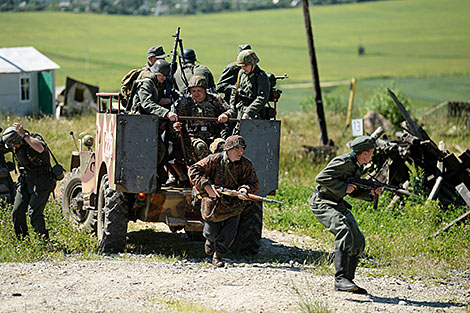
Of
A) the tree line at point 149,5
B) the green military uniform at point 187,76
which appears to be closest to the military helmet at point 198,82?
the green military uniform at point 187,76

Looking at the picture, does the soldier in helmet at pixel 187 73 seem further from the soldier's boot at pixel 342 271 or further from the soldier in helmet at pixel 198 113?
the soldier's boot at pixel 342 271

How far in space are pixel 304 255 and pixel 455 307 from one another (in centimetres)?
310

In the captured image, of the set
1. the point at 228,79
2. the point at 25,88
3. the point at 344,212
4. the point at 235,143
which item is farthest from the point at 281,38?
the point at 344,212

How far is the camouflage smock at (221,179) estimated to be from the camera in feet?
32.6

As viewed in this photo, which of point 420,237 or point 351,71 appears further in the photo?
point 351,71

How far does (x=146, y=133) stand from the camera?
34.5 ft

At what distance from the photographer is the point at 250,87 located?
11812 millimetres

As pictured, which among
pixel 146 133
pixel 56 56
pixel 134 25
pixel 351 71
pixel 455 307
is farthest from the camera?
pixel 134 25

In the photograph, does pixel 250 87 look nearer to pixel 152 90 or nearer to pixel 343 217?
pixel 152 90

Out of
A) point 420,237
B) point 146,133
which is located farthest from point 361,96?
point 146,133

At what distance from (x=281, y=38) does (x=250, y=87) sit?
66947mm

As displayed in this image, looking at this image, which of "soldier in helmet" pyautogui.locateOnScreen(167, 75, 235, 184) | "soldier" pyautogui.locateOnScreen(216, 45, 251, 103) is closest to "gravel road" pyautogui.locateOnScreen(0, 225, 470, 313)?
"soldier in helmet" pyautogui.locateOnScreen(167, 75, 235, 184)

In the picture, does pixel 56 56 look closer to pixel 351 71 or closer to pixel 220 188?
pixel 351 71

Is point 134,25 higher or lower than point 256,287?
higher
